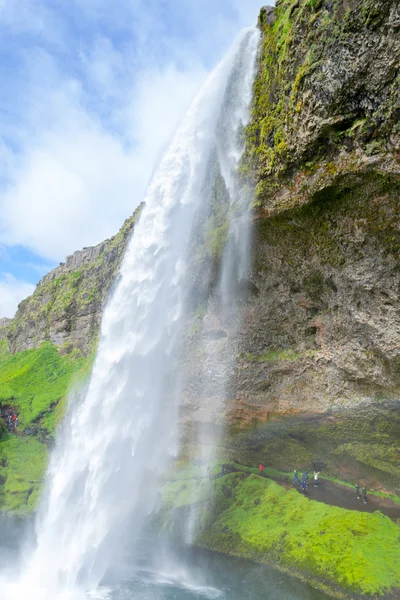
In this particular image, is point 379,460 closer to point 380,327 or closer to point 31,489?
point 380,327

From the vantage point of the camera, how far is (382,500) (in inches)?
594

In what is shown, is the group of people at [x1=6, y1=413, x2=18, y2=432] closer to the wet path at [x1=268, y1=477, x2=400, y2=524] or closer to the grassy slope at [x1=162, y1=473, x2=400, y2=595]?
the grassy slope at [x1=162, y1=473, x2=400, y2=595]

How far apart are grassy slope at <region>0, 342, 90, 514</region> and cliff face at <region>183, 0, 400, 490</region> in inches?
419

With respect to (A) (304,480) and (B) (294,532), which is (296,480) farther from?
(B) (294,532)

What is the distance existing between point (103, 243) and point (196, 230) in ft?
74.2

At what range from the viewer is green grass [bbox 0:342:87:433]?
90.4 ft

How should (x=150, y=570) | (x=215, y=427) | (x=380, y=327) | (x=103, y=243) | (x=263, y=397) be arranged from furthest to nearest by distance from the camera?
(x=103, y=243) → (x=215, y=427) → (x=263, y=397) → (x=150, y=570) → (x=380, y=327)

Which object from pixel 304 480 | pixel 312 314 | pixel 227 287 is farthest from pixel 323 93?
pixel 304 480

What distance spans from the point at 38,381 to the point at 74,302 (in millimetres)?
7223

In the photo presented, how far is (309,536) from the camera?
1456 centimetres

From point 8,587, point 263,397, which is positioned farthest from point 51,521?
point 263,397

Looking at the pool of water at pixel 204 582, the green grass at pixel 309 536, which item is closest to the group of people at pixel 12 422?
the pool of water at pixel 204 582

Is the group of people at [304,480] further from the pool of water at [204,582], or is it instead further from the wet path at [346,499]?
the pool of water at [204,582]

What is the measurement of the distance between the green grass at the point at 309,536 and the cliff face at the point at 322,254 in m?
1.72
